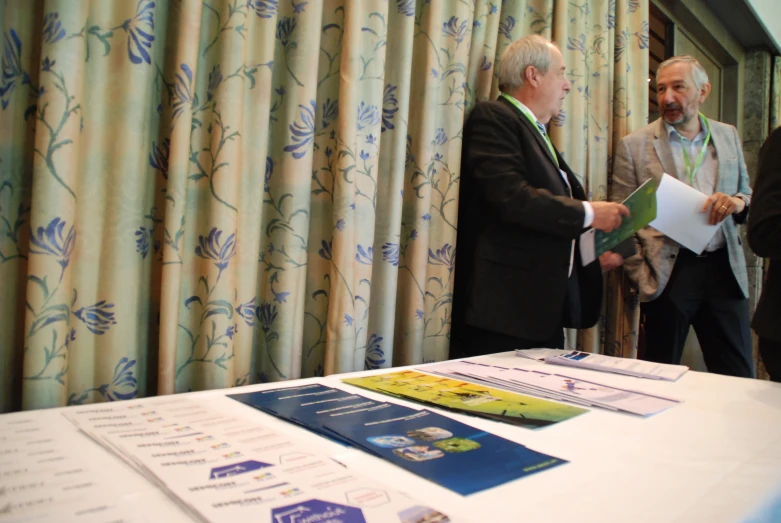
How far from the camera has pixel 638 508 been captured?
0.43 meters

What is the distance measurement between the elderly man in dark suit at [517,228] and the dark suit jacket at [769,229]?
372 mm

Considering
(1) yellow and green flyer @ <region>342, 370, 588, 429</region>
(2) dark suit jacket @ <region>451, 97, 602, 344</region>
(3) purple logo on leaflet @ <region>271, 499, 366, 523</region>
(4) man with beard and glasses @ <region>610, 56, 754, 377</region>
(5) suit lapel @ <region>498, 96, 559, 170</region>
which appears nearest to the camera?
(3) purple logo on leaflet @ <region>271, 499, 366, 523</region>

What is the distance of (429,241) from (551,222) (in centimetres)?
32

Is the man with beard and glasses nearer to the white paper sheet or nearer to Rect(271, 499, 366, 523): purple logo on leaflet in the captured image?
the white paper sheet

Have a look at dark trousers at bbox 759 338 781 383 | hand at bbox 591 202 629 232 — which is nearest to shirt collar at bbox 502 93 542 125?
hand at bbox 591 202 629 232

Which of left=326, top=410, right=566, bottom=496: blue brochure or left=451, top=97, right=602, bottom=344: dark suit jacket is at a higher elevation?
left=451, top=97, right=602, bottom=344: dark suit jacket

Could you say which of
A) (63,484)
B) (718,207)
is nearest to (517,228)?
(718,207)

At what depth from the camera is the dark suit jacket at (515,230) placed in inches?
52.8

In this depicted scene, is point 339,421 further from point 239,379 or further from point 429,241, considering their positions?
point 429,241

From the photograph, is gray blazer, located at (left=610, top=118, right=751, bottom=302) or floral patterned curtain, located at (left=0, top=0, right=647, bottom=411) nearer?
floral patterned curtain, located at (left=0, top=0, right=647, bottom=411)

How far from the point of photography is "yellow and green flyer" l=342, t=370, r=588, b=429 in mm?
681

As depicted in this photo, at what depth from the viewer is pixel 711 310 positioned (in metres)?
1.78

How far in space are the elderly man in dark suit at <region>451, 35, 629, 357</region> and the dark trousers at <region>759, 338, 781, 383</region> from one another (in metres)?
0.46

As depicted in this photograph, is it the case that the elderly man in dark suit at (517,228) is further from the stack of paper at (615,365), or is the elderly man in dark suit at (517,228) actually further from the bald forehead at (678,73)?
the bald forehead at (678,73)
